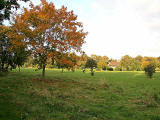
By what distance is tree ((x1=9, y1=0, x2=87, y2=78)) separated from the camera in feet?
55.3

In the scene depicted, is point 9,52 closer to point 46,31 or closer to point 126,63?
point 46,31

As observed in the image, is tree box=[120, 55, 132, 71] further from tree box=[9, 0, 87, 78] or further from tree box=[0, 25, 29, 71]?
tree box=[0, 25, 29, 71]

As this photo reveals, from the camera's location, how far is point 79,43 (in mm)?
18719

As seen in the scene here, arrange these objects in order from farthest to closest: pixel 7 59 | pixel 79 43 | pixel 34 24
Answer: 1. pixel 79 43
2. pixel 34 24
3. pixel 7 59

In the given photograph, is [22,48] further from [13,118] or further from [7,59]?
[13,118]

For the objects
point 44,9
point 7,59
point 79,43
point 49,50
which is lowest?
point 7,59

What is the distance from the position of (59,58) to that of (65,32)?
378 cm

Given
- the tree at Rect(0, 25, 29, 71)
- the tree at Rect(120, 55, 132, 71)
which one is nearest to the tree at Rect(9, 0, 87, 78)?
the tree at Rect(0, 25, 29, 71)

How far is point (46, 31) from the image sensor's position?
18219 mm

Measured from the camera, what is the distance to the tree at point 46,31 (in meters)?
16.8

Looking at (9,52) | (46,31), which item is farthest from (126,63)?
(9,52)

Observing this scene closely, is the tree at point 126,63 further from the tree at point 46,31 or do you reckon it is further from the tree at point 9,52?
the tree at point 9,52

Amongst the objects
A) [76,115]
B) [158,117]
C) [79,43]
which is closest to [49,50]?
[79,43]

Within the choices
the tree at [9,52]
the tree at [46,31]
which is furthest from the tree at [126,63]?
the tree at [9,52]
